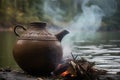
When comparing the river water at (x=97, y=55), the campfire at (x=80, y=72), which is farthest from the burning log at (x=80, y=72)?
the river water at (x=97, y=55)

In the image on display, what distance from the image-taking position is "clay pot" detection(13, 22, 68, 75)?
4590mm

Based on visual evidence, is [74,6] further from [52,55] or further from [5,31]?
[52,55]

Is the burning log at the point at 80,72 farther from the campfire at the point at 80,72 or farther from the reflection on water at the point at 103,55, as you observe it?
the reflection on water at the point at 103,55

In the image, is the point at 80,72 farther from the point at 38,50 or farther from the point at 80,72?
the point at 38,50

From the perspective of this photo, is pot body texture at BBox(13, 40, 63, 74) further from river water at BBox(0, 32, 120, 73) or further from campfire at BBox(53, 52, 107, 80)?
river water at BBox(0, 32, 120, 73)

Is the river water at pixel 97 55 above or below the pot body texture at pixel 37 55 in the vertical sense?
below

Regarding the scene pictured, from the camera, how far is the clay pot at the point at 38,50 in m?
4.59

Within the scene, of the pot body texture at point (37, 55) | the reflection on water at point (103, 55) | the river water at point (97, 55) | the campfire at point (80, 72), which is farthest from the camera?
the river water at point (97, 55)

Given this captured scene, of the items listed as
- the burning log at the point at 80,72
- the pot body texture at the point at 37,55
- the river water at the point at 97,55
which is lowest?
the river water at the point at 97,55

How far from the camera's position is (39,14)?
30.7 metres

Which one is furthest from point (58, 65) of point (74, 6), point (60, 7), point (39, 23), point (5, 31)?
point (5, 31)

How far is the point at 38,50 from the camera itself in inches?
180

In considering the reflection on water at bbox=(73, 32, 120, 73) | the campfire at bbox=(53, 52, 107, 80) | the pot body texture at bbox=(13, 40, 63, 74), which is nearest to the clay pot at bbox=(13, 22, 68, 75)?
the pot body texture at bbox=(13, 40, 63, 74)

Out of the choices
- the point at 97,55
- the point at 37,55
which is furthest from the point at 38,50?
the point at 97,55
